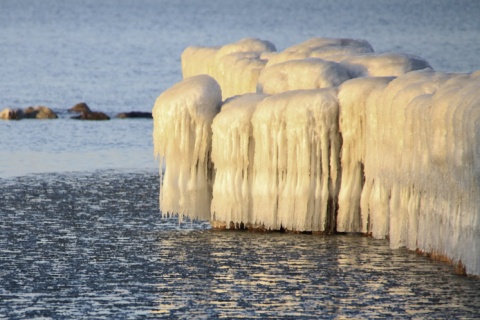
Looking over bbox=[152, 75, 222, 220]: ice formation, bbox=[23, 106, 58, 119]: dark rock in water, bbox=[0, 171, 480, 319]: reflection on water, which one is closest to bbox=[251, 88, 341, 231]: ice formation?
bbox=[0, 171, 480, 319]: reflection on water

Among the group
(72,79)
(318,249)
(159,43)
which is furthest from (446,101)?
(159,43)

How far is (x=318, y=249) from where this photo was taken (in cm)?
2441

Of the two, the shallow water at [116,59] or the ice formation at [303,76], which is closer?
the ice formation at [303,76]

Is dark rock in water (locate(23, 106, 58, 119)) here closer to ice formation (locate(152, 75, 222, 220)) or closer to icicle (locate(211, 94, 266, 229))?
ice formation (locate(152, 75, 222, 220))

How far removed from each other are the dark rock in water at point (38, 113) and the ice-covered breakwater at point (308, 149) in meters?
27.0

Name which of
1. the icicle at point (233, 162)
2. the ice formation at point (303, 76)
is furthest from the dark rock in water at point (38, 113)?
the icicle at point (233, 162)

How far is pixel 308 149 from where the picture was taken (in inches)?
1001

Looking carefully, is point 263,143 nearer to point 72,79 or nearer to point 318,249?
point 318,249

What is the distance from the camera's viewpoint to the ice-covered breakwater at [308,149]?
77.6ft

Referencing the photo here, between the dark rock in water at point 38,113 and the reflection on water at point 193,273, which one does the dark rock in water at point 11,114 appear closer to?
the dark rock in water at point 38,113

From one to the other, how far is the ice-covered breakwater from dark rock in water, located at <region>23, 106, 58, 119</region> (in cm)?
2702

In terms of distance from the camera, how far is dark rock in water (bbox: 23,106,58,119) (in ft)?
176

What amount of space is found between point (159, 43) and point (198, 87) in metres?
109

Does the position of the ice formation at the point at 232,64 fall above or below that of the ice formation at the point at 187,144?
above
